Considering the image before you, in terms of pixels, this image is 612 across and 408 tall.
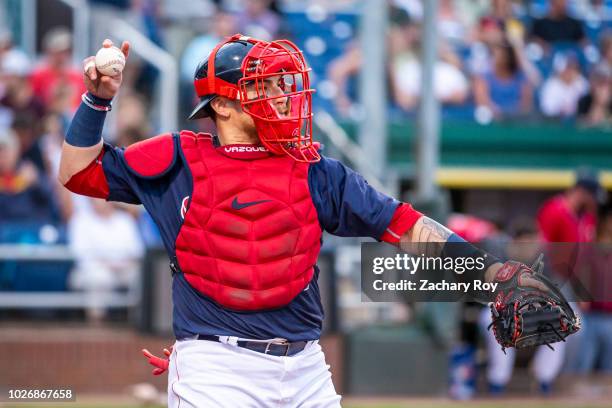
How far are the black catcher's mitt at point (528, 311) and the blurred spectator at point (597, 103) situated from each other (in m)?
9.99

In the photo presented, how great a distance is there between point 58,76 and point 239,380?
7.40 meters

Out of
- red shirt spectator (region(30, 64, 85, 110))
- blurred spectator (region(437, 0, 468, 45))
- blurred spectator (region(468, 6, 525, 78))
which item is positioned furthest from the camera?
blurred spectator (region(437, 0, 468, 45))

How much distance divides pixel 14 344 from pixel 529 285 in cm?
627

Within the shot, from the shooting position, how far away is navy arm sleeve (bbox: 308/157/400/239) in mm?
4113

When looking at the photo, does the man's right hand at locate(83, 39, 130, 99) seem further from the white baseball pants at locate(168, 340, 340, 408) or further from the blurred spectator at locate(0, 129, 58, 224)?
the blurred spectator at locate(0, 129, 58, 224)

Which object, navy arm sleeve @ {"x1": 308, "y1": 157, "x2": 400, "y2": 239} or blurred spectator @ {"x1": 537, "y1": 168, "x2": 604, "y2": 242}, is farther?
blurred spectator @ {"x1": 537, "y1": 168, "x2": 604, "y2": 242}

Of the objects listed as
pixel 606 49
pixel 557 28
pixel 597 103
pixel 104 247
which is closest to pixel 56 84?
pixel 104 247

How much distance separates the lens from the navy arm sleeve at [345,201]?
411cm

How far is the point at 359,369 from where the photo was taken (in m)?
9.84

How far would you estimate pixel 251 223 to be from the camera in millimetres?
4023

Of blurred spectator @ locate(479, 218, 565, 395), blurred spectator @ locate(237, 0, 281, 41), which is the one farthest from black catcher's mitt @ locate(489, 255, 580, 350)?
blurred spectator @ locate(237, 0, 281, 41)

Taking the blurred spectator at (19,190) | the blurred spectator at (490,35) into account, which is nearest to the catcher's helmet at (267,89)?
the blurred spectator at (19,190)

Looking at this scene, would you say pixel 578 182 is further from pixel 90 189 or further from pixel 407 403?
pixel 90 189

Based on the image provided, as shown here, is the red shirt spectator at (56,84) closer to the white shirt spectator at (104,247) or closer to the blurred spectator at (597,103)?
the white shirt spectator at (104,247)
